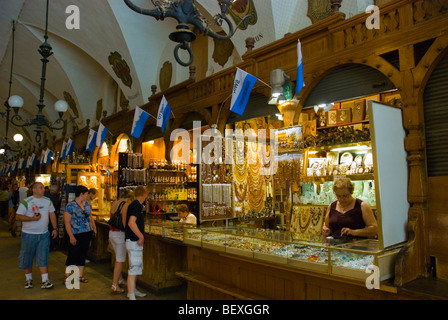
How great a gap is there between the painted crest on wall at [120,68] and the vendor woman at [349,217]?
747 cm

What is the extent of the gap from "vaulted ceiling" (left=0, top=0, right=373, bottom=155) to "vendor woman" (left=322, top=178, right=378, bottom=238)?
9.25 ft

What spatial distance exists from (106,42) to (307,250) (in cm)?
845

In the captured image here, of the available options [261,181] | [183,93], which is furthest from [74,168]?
[261,181]

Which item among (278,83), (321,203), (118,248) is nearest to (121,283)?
(118,248)

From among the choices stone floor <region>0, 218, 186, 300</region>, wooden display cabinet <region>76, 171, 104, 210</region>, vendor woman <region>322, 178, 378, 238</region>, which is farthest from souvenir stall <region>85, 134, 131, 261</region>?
vendor woman <region>322, 178, 378, 238</region>

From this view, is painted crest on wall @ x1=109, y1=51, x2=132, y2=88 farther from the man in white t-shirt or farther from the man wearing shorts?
the man wearing shorts

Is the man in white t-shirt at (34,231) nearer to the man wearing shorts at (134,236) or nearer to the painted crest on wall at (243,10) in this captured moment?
the man wearing shorts at (134,236)

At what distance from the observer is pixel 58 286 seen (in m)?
5.81

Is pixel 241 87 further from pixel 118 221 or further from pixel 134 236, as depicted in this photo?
pixel 118 221

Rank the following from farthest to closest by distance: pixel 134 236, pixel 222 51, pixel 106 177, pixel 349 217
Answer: pixel 106 177, pixel 222 51, pixel 134 236, pixel 349 217

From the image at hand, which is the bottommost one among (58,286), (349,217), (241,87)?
(58,286)

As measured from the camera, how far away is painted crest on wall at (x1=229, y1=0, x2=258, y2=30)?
6492 mm

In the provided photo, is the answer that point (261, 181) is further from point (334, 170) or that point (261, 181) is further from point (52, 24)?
point (52, 24)

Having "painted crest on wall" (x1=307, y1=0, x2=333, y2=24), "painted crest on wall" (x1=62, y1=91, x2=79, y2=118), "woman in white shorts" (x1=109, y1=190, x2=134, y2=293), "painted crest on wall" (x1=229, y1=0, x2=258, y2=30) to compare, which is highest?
"painted crest on wall" (x1=62, y1=91, x2=79, y2=118)
